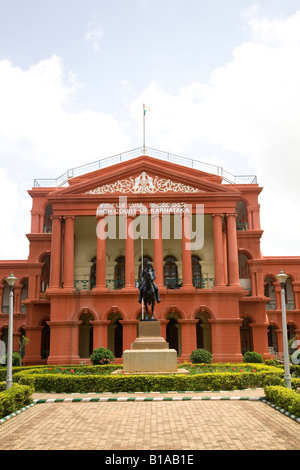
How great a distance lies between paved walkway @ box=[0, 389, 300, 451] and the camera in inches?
340

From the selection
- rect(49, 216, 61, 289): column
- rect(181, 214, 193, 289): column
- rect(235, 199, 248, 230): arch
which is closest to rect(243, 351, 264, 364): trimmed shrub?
Answer: rect(181, 214, 193, 289): column

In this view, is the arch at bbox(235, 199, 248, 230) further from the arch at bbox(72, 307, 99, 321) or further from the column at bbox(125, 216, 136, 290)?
the arch at bbox(72, 307, 99, 321)

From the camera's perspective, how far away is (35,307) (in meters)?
33.4

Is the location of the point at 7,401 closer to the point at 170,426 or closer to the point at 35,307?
the point at 170,426

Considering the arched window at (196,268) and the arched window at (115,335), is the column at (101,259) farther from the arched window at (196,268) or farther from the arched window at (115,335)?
the arched window at (196,268)

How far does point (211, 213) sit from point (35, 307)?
1426 cm

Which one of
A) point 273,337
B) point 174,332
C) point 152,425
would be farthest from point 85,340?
point 152,425

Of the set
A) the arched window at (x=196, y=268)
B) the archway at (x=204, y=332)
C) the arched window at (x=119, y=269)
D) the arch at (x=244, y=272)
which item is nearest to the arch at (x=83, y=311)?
the arched window at (x=119, y=269)

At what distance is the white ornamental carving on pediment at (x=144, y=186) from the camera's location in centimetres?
3064

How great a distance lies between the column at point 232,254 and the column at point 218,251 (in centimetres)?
56

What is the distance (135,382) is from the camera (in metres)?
15.6

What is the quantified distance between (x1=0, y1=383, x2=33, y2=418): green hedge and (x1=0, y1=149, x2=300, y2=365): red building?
1521cm

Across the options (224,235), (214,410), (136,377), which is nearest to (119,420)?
(214,410)

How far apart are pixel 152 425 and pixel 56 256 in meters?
20.9
